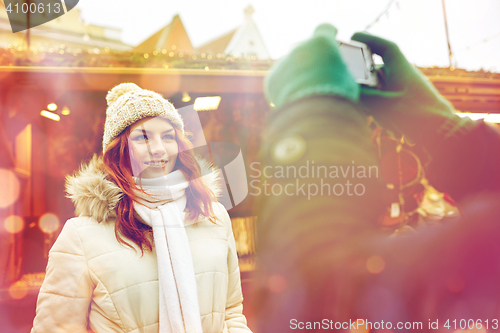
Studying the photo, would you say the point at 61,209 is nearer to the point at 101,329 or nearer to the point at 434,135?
the point at 101,329

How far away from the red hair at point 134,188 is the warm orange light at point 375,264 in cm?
74

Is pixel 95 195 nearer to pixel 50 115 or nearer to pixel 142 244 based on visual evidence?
pixel 142 244

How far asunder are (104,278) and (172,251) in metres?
0.26

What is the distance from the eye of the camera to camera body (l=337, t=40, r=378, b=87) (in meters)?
0.64

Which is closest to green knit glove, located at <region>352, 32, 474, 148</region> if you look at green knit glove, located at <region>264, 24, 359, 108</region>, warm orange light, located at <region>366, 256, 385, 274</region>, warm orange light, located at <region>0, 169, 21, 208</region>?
green knit glove, located at <region>264, 24, 359, 108</region>

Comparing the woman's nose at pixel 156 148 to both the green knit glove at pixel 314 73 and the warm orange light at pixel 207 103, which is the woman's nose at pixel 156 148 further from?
the warm orange light at pixel 207 103

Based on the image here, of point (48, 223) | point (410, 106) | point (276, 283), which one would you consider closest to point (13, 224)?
point (48, 223)

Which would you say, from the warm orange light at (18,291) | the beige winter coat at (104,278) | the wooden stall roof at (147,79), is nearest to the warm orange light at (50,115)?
the wooden stall roof at (147,79)

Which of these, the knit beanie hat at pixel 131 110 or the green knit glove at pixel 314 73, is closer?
the green knit glove at pixel 314 73

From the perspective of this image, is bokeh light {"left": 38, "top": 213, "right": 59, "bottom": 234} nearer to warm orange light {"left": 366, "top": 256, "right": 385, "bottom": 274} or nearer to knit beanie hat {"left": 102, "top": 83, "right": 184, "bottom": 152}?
knit beanie hat {"left": 102, "top": 83, "right": 184, "bottom": 152}

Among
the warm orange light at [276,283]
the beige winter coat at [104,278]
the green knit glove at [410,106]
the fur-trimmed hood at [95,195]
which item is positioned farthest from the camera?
the fur-trimmed hood at [95,195]

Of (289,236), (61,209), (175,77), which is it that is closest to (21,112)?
(61,209)

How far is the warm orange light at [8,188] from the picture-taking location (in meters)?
2.70

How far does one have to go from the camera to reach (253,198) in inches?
124
